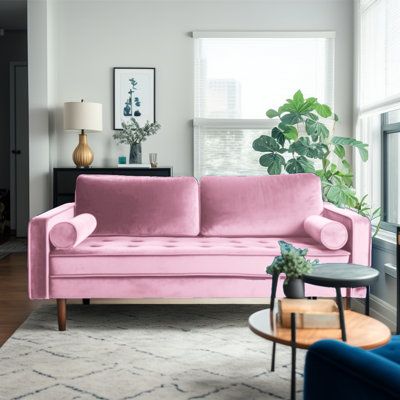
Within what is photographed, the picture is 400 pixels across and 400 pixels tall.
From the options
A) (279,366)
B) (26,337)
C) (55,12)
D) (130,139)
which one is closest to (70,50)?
(55,12)

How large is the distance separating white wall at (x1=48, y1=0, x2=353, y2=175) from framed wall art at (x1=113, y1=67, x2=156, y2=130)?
2.8 inches

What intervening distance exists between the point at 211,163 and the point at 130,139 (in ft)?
2.71

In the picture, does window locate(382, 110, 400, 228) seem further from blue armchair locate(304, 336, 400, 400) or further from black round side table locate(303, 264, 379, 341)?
blue armchair locate(304, 336, 400, 400)

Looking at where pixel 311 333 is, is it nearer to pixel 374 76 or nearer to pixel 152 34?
pixel 374 76

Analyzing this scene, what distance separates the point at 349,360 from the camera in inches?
41.1

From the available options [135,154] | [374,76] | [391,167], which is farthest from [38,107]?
[391,167]

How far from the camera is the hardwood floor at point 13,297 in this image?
347 centimetres

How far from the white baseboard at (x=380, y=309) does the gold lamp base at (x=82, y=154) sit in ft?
8.99

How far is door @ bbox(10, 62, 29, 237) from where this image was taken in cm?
761

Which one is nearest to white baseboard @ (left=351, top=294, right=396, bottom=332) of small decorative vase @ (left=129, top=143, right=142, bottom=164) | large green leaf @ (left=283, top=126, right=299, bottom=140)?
large green leaf @ (left=283, top=126, right=299, bottom=140)

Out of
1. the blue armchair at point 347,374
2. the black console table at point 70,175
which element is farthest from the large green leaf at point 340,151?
the blue armchair at point 347,374

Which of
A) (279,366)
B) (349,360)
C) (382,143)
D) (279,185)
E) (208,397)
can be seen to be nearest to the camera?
(349,360)

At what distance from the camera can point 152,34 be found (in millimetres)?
5711

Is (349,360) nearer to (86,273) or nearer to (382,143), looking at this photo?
(86,273)
